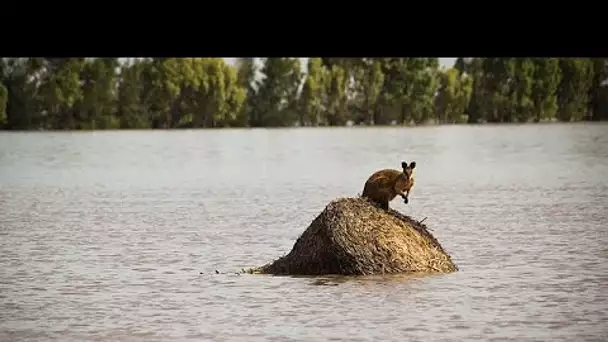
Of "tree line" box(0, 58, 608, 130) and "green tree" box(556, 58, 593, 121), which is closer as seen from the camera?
"green tree" box(556, 58, 593, 121)

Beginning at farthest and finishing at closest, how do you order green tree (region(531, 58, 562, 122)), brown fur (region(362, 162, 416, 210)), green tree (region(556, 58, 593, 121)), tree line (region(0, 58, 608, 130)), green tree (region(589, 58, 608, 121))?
tree line (region(0, 58, 608, 130))
green tree (region(531, 58, 562, 122))
green tree (region(556, 58, 593, 121))
green tree (region(589, 58, 608, 121))
brown fur (region(362, 162, 416, 210))

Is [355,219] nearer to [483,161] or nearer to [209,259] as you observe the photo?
[209,259]

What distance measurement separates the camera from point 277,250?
14938 millimetres

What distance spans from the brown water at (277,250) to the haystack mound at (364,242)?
24 centimetres

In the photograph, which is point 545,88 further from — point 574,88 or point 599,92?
point 574,88

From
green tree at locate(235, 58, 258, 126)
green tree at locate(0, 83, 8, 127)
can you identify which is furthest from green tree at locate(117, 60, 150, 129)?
green tree at locate(0, 83, 8, 127)

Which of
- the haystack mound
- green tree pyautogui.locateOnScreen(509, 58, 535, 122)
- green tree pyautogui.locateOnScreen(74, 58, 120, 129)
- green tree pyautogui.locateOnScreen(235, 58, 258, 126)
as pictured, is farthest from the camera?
green tree pyautogui.locateOnScreen(235, 58, 258, 126)

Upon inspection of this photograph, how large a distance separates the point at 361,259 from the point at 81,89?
21071mm

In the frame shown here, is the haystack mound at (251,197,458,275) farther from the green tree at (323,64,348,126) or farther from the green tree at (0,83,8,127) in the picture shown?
the green tree at (323,64,348,126)

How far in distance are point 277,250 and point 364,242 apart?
5.11 m

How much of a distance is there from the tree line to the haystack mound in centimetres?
1163

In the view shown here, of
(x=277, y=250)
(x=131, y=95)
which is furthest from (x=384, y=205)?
(x=131, y=95)

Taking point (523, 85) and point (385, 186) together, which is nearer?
point (385, 186)

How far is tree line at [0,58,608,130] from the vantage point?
80.4ft
